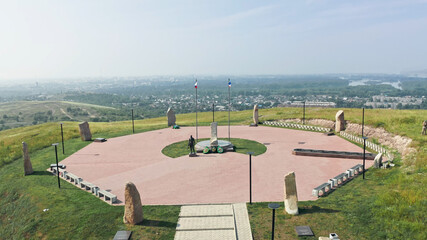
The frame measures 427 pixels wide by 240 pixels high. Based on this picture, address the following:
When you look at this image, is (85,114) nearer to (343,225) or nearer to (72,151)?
(72,151)

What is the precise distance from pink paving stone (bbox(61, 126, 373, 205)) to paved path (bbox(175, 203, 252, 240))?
1220 mm

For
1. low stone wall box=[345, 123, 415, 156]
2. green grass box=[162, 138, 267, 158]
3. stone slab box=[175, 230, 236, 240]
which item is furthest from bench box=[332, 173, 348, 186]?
stone slab box=[175, 230, 236, 240]

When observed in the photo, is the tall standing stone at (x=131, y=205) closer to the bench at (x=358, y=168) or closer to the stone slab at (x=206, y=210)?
the stone slab at (x=206, y=210)

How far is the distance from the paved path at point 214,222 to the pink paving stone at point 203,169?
1.22 m

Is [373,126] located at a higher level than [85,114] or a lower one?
higher

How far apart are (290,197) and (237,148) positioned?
16435mm

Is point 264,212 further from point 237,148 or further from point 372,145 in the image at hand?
point 372,145

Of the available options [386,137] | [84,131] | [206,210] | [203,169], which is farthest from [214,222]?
[84,131]

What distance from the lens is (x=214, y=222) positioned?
16.9 meters

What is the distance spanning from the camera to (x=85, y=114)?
470ft

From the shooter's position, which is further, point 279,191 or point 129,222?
point 279,191

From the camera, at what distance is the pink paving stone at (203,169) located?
825 inches

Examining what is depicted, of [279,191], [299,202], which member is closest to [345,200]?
[299,202]

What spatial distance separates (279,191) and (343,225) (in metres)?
5.76
